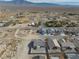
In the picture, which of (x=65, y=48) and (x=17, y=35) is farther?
(x=17, y=35)

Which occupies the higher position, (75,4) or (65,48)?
(65,48)

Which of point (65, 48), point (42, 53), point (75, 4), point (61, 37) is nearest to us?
point (42, 53)

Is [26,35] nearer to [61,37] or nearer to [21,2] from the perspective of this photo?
[61,37]

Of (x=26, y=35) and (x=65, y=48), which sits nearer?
(x=65, y=48)

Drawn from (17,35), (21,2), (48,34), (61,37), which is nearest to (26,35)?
(17,35)

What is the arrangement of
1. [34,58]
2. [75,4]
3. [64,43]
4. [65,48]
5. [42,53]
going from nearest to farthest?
1. [34,58]
2. [42,53]
3. [65,48]
4. [64,43]
5. [75,4]

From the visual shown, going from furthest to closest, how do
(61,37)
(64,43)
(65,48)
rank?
(61,37)
(64,43)
(65,48)

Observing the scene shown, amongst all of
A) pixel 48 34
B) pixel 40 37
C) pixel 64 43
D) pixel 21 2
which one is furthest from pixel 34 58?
pixel 21 2

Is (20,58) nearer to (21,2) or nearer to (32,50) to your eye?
(32,50)

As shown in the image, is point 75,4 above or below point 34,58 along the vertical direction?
below
